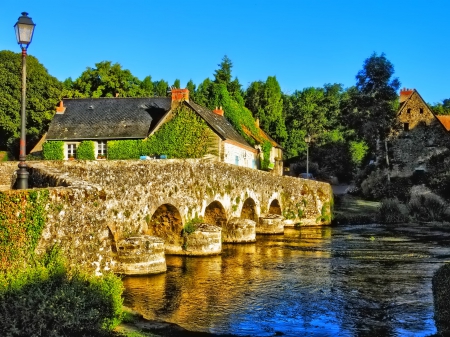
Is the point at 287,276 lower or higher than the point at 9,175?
lower

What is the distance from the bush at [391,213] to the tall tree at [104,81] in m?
27.4

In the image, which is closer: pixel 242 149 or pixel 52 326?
pixel 52 326

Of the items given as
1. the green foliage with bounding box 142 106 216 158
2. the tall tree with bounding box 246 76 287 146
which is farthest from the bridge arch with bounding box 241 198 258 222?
the tall tree with bounding box 246 76 287 146

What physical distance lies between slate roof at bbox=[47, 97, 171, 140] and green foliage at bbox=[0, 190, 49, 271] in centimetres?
2990

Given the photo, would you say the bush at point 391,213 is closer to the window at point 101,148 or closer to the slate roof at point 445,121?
the slate roof at point 445,121

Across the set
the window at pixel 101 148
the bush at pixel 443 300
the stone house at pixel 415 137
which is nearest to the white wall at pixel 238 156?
the window at pixel 101 148

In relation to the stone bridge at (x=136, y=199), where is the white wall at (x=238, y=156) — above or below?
above

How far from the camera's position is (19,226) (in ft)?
24.7

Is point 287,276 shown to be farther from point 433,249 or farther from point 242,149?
point 242,149

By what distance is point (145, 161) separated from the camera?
57.0ft

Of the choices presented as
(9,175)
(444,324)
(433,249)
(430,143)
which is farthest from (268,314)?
(430,143)

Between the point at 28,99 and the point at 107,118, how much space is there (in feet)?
63.2

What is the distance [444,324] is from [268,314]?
14.3 feet

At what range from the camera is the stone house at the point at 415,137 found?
5059 cm
